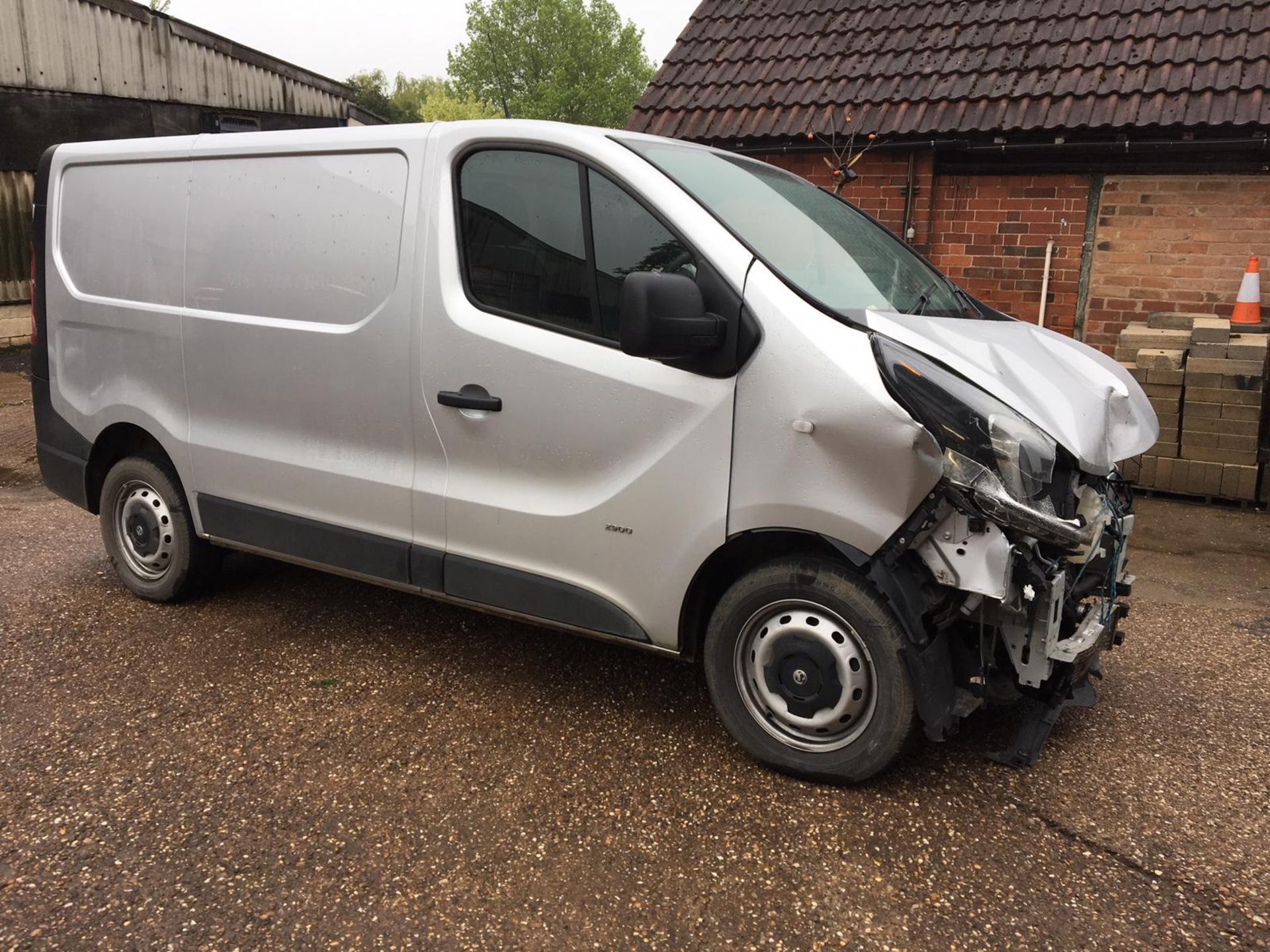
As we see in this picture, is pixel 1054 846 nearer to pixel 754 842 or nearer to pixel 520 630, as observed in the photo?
pixel 754 842

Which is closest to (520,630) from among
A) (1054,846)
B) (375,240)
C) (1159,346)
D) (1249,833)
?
(375,240)

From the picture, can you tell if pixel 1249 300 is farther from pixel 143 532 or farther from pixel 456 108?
pixel 456 108

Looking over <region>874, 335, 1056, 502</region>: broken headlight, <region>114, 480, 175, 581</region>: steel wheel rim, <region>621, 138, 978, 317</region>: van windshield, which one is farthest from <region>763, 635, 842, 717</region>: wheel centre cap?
<region>114, 480, 175, 581</region>: steel wheel rim

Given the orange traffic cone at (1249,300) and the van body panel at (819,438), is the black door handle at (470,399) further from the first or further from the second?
the orange traffic cone at (1249,300)

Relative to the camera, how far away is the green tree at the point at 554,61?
2411 inches

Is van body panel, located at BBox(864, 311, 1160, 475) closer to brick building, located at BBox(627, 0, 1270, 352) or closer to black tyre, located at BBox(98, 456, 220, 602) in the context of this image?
black tyre, located at BBox(98, 456, 220, 602)

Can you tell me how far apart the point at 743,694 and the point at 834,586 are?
512 millimetres

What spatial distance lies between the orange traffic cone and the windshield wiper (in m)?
5.02

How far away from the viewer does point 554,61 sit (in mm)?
62188

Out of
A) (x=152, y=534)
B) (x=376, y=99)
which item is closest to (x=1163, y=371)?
(x=152, y=534)

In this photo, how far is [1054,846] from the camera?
Result: 113 inches

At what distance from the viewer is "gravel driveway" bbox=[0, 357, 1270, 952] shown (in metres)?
2.54

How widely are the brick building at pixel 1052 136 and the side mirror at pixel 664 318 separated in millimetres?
6724

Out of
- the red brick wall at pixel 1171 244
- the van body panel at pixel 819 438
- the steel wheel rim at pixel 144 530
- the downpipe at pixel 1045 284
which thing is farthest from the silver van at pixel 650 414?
the red brick wall at pixel 1171 244
